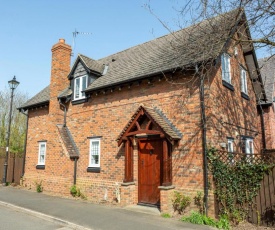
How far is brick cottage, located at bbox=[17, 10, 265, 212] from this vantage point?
29.7 feet

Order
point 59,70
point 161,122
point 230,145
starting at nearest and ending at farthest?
1. point 161,122
2. point 230,145
3. point 59,70

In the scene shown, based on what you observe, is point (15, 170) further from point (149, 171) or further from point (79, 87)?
point (149, 171)

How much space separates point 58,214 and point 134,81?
239 inches

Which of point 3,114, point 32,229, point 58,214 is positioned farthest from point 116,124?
point 3,114

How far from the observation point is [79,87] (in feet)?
46.3

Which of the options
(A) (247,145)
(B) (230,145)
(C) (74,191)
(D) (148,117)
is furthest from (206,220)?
(C) (74,191)

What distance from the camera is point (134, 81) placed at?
36.4 feet

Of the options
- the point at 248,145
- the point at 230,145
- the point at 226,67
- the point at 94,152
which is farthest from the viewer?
the point at 94,152

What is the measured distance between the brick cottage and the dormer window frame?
59mm

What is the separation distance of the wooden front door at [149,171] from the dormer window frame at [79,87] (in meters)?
4.97

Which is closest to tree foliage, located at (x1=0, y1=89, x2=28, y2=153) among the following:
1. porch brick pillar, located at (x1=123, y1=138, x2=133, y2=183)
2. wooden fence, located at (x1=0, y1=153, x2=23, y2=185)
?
wooden fence, located at (x1=0, y1=153, x2=23, y2=185)

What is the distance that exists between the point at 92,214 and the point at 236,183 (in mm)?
5080

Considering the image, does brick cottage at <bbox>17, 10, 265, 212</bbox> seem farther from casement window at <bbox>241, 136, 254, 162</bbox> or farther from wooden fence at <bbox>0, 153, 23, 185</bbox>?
wooden fence at <bbox>0, 153, 23, 185</bbox>

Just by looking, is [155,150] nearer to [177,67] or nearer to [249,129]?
[177,67]
